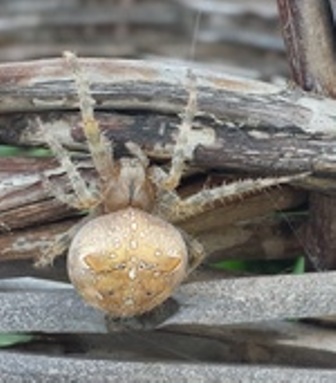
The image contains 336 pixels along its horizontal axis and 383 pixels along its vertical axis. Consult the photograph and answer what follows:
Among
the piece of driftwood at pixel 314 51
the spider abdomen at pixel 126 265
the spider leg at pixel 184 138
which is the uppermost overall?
the piece of driftwood at pixel 314 51

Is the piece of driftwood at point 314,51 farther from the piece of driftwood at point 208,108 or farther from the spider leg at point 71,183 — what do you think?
the spider leg at point 71,183

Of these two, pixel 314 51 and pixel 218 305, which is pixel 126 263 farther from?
pixel 314 51

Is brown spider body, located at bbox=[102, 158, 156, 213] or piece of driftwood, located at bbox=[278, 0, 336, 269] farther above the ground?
piece of driftwood, located at bbox=[278, 0, 336, 269]

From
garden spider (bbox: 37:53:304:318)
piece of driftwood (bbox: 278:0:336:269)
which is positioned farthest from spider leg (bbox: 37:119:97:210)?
piece of driftwood (bbox: 278:0:336:269)

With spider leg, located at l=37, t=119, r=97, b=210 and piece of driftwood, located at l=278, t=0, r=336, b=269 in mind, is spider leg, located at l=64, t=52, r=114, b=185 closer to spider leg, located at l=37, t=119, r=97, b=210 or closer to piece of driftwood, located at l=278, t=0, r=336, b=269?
spider leg, located at l=37, t=119, r=97, b=210

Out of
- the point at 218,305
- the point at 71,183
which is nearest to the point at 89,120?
the point at 71,183

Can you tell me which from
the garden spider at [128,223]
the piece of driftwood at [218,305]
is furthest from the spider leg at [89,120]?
the piece of driftwood at [218,305]

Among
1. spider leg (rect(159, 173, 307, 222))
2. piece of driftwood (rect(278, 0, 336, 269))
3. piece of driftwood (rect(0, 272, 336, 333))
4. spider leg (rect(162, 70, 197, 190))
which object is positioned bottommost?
piece of driftwood (rect(0, 272, 336, 333))

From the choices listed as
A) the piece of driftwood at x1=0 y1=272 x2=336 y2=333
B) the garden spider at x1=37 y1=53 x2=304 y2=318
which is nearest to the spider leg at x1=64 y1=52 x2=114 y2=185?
the garden spider at x1=37 y1=53 x2=304 y2=318
